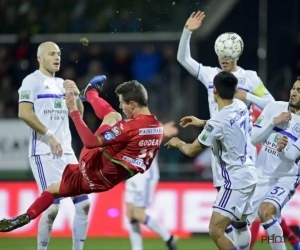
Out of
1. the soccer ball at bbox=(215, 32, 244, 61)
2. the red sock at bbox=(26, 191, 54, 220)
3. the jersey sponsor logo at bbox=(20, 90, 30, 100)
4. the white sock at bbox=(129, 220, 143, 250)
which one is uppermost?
the soccer ball at bbox=(215, 32, 244, 61)

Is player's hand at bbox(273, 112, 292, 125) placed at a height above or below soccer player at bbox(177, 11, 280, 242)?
below

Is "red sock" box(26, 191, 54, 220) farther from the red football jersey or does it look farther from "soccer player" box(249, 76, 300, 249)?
"soccer player" box(249, 76, 300, 249)

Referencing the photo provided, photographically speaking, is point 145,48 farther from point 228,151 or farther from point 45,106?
point 228,151

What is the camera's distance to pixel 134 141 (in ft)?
28.8

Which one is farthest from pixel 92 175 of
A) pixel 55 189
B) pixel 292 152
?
pixel 292 152

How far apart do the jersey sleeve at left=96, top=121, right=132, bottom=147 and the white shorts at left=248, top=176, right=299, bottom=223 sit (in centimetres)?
196

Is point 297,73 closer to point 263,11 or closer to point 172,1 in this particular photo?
point 263,11

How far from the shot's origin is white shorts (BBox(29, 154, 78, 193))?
32.4 feet

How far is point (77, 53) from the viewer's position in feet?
53.0

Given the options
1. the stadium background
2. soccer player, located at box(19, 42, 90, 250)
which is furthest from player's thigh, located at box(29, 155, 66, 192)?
the stadium background

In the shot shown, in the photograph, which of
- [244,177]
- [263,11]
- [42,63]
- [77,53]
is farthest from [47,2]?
[244,177]

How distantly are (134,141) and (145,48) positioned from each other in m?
7.97

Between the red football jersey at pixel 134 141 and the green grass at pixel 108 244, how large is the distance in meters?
3.74

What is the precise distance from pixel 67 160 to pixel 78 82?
5973mm
